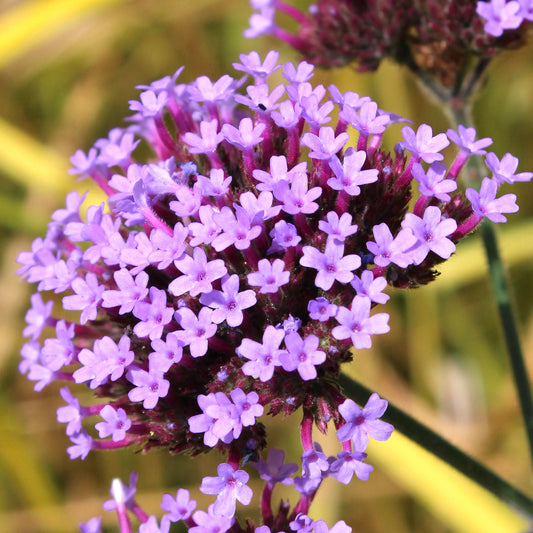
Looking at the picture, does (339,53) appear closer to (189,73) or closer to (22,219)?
(189,73)

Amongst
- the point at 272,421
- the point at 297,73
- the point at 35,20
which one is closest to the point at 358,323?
the point at 297,73

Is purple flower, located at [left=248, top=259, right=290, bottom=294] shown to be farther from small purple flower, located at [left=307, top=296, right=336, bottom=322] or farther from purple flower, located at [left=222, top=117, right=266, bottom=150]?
purple flower, located at [left=222, top=117, right=266, bottom=150]

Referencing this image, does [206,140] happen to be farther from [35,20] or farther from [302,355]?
[35,20]

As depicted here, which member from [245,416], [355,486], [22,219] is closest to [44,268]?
[245,416]

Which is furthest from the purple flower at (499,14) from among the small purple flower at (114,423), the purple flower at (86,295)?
the small purple flower at (114,423)

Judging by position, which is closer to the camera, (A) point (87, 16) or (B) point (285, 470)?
(B) point (285, 470)

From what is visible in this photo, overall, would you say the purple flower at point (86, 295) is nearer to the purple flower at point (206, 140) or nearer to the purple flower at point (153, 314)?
the purple flower at point (153, 314)

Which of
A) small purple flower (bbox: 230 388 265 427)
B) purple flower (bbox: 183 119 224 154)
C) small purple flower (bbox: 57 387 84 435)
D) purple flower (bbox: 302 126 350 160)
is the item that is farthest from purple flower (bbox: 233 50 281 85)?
small purple flower (bbox: 57 387 84 435)
